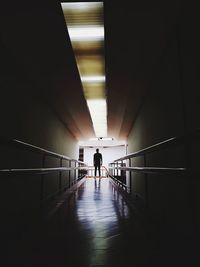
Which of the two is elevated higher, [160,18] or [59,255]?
[160,18]

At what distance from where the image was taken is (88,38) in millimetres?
2607

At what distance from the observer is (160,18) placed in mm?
2043

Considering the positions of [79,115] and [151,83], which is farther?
[79,115]

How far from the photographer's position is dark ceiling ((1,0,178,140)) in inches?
76.4

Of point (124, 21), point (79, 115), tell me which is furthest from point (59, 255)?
point (79, 115)

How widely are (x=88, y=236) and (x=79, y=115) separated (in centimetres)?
456

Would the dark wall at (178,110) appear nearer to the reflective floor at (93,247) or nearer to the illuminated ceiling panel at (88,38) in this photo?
the reflective floor at (93,247)

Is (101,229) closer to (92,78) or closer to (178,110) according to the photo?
(178,110)

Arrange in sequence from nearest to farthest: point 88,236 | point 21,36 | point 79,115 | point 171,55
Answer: point 88,236, point 21,36, point 171,55, point 79,115

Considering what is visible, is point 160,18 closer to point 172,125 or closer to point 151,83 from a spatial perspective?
point 172,125

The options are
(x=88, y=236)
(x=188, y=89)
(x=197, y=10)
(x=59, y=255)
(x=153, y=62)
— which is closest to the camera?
(x=59, y=255)

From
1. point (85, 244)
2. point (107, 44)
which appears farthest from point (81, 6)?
point (85, 244)

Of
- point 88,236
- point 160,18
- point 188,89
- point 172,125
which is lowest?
point 88,236

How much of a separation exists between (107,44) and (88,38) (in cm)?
31
